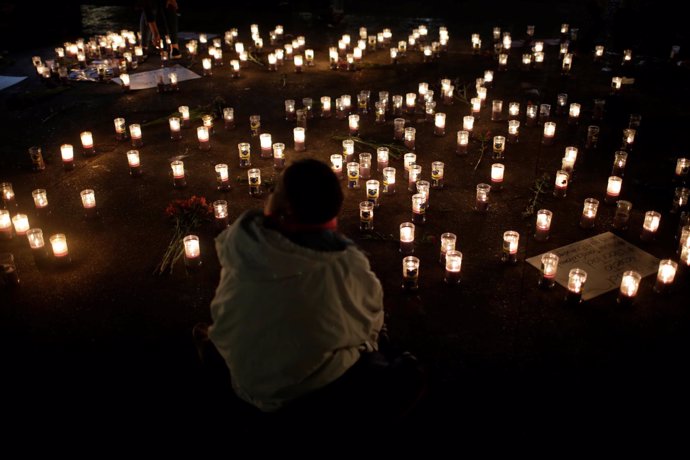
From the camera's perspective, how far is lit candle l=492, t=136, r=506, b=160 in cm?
647

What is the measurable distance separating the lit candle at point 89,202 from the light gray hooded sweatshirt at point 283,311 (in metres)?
3.24

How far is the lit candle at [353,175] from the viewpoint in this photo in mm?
5820

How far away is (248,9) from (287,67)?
→ 5.88m

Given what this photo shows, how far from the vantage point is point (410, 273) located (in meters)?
4.38

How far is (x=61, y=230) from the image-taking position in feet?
17.6

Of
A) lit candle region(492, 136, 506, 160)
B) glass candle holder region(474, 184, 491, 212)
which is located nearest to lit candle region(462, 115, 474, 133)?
lit candle region(492, 136, 506, 160)

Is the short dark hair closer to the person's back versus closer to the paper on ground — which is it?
the person's back

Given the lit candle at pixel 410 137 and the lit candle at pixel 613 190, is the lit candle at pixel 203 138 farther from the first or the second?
the lit candle at pixel 613 190

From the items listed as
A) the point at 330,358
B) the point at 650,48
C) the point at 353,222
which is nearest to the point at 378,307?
the point at 330,358

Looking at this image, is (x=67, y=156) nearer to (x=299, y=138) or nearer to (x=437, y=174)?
(x=299, y=138)

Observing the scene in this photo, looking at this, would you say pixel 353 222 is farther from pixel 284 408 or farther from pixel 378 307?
pixel 284 408

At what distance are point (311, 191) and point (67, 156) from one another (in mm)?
4993

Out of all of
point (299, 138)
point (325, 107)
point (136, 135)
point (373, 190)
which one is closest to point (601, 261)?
point (373, 190)

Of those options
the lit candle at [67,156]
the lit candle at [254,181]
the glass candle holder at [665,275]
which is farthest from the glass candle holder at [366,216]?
the lit candle at [67,156]
